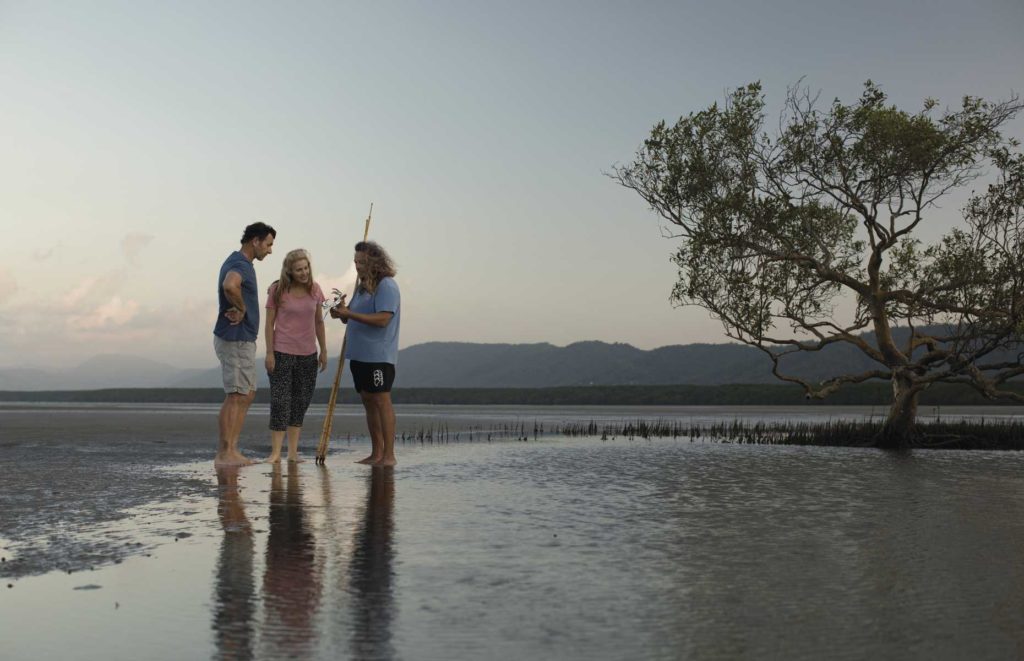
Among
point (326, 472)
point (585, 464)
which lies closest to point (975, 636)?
point (326, 472)

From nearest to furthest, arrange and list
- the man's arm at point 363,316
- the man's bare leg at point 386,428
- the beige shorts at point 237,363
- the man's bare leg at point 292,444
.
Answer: the beige shorts at point 237,363 < the man's arm at point 363,316 < the man's bare leg at point 386,428 < the man's bare leg at point 292,444

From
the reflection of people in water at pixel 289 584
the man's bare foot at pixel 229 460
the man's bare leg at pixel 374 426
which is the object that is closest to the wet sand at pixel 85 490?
the man's bare foot at pixel 229 460

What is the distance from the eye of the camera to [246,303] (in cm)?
1079

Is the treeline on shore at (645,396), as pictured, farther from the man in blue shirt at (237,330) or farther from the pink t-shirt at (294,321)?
the man in blue shirt at (237,330)

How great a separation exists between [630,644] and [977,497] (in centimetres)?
652

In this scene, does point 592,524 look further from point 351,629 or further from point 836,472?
point 836,472

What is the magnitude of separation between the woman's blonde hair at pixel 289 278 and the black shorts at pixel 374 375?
114cm

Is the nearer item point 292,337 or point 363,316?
point 363,316

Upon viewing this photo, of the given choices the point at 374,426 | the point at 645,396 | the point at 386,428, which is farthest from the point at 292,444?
the point at 645,396

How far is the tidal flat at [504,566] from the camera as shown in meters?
3.73

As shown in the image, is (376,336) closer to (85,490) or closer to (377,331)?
(377,331)

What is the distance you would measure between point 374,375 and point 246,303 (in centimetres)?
170

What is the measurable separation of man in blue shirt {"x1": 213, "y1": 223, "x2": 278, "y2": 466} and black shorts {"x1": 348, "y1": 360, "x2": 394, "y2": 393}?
1229mm

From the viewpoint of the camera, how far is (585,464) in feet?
40.3
